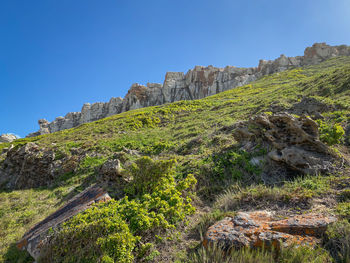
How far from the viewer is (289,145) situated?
6633mm

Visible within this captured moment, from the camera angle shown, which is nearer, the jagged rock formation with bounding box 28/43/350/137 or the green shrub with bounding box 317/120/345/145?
the green shrub with bounding box 317/120/345/145

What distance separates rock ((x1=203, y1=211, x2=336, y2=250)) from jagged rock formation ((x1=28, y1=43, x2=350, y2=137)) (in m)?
77.9

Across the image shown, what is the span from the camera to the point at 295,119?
6.85 m

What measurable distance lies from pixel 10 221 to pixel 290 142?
37.4 ft

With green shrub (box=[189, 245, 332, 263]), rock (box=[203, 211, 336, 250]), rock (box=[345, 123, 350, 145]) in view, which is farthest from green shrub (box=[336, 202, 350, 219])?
rock (box=[345, 123, 350, 145])

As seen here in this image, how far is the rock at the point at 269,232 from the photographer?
3.19 m

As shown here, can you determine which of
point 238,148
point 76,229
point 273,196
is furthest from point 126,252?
point 238,148

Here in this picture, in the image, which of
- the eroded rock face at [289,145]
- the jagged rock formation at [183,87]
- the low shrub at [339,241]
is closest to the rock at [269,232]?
the low shrub at [339,241]

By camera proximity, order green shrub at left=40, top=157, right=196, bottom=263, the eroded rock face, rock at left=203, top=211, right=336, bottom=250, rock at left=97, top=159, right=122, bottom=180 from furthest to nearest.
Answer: rock at left=97, top=159, right=122, bottom=180 → the eroded rock face → green shrub at left=40, top=157, right=196, bottom=263 → rock at left=203, top=211, right=336, bottom=250

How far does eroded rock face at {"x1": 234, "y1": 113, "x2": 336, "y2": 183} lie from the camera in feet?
18.8

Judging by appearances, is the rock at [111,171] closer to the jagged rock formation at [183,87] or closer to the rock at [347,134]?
the rock at [347,134]

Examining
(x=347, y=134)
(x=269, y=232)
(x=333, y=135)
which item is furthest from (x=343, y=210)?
(x=347, y=134)

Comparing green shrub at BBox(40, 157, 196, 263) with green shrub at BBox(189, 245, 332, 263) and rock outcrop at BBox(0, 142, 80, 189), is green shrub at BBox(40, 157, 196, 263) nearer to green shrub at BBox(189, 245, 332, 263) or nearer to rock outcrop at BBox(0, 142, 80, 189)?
green shrub at BBox(189, 245, 332, 263)

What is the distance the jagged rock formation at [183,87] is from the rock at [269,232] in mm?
77921
